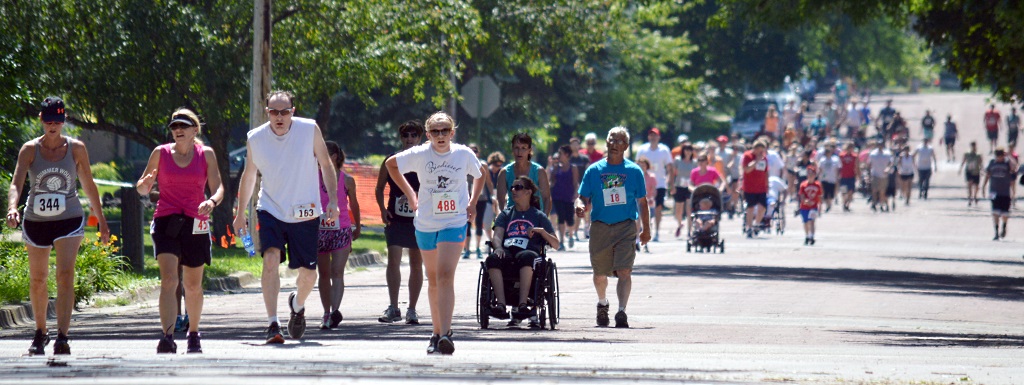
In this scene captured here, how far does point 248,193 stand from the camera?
1123 cm

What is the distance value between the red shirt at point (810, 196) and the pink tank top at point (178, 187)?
63.7 ft

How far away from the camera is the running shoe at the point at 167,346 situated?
34.9 ft

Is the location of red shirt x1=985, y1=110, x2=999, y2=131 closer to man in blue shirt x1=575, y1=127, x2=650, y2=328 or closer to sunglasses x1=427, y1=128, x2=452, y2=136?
man in blue shirt x1=575, y1=127, x2=650, y2=328

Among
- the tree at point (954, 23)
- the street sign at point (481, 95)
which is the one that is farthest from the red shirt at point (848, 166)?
the tree at point (954, 23)

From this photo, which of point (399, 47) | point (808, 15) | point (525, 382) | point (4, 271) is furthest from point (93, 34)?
point (525, 382)

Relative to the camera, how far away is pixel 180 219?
10633mm

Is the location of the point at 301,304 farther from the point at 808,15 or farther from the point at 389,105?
the point at 389,105

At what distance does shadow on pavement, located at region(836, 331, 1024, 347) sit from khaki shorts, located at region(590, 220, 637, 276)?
1.85 m

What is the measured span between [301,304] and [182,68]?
441 inches

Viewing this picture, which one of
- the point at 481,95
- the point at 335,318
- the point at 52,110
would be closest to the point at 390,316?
the point at 335,318

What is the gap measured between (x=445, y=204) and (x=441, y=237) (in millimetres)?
203

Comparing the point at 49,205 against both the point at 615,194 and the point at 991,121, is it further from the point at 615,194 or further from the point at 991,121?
the point at 991,121

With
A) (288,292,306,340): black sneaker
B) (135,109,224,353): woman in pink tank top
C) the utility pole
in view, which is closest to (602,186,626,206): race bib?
(288,292,306,340): black sneaker

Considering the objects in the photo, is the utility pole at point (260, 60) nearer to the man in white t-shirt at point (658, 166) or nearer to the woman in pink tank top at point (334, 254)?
the woman in pink tank top at point (334, 254)
